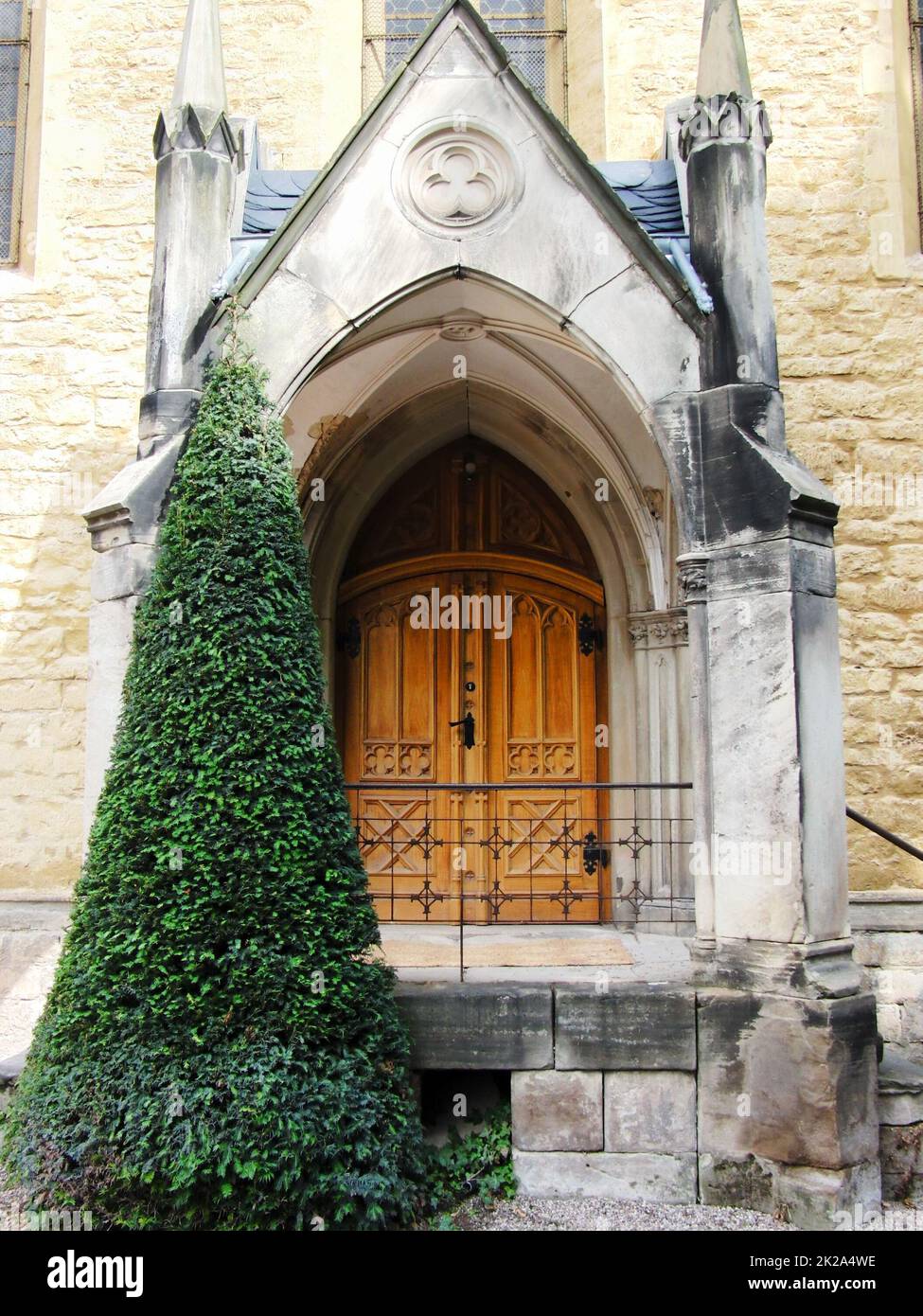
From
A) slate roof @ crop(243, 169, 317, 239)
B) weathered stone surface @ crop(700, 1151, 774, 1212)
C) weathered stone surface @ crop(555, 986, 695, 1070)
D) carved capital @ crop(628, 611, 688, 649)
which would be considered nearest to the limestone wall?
carved capital @ crop(628, 611, 688, 649)

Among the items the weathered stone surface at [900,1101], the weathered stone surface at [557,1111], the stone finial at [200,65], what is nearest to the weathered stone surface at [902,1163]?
the weathered stone surface at [900,1101]

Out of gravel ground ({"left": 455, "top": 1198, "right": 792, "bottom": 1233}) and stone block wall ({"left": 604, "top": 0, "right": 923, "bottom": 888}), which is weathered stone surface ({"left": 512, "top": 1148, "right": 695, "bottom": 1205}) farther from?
stone block wall ({"left": 604, "top": 0, "right": 923, "bottom": 888})

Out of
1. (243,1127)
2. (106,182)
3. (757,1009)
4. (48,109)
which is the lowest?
(243,1127)

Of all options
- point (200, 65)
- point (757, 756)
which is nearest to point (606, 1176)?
point (757, 756)

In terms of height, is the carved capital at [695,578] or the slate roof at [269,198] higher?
the slate roof at [269,198]

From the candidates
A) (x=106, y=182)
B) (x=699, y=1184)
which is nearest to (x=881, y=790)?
(x=699, y=1184)

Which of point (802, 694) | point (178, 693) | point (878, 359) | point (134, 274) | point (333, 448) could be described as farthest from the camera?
point (134, 274)

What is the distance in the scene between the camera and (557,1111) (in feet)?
14.9

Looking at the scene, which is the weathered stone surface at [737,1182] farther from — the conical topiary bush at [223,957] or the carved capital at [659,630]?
the carved capital at [659,630]

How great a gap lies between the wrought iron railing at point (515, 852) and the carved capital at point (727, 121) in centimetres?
369

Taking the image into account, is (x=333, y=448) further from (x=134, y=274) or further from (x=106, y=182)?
(x=106, y=182)

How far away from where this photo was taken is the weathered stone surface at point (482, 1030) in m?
4.56

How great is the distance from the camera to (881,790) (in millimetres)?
6707

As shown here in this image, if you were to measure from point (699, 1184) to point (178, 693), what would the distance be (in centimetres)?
298
